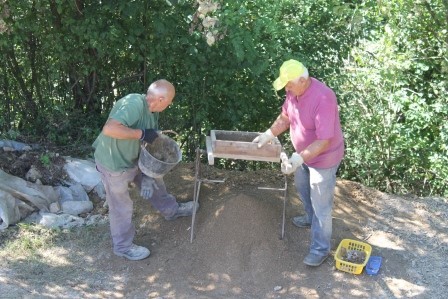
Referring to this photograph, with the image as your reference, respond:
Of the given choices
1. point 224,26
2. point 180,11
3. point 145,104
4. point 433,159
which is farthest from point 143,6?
point 433,159

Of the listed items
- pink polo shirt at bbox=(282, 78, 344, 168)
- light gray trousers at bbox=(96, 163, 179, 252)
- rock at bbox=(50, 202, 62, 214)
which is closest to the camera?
pink polo shirt at bbox=(282, 78, 344, 168)

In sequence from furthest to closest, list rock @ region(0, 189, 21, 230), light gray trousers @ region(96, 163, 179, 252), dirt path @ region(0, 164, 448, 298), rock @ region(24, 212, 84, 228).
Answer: rock @ region(24, 212, 84, 228) < rock @ region(0, 189, 21, 230) < light gray trousers @ region(96, 163, 179, 252) < dirt path @ region(0, 164, 448, 298)

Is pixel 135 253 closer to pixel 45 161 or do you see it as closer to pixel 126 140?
pixel 126 140

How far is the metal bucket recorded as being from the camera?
4.34m

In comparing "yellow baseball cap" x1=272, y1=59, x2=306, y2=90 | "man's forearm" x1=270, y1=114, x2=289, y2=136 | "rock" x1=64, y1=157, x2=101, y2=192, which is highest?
"yellow baseball cap" x1=272, y1=59, x2=306, y2=90

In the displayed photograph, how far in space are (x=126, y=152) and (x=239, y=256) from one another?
125 cm

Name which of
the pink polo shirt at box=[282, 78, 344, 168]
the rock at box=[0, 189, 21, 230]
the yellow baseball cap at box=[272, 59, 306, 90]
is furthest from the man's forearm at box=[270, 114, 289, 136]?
the rock at box=[0, 189, 21, 230]

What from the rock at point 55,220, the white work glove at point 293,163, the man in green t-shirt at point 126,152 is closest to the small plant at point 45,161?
the rock at point 55,220

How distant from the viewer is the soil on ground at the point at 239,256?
14.0ft

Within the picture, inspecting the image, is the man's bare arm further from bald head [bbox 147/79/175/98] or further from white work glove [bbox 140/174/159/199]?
white work glove [bbox 140/174/159/199]

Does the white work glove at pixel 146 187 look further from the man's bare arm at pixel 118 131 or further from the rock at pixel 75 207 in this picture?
the rock at pixel 75 207

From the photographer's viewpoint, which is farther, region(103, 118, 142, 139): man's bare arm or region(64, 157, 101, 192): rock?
region(64, 157, 101, 192): rock

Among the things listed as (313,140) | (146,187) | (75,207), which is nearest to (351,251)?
(313,140)

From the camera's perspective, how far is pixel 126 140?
14.2 ft
